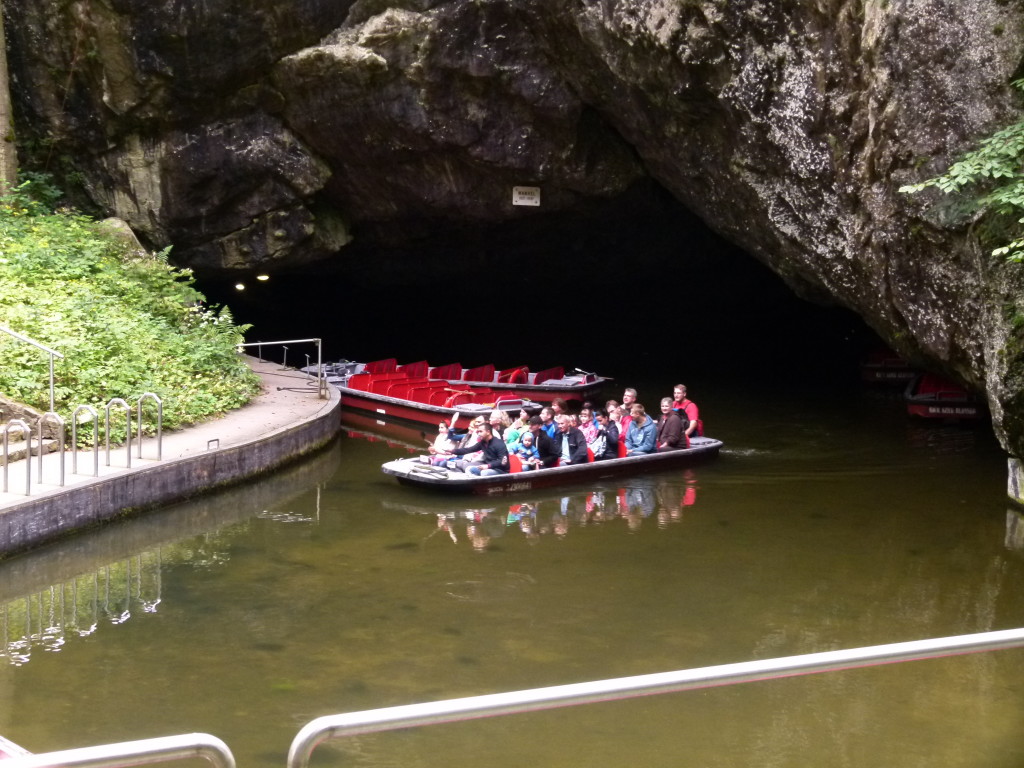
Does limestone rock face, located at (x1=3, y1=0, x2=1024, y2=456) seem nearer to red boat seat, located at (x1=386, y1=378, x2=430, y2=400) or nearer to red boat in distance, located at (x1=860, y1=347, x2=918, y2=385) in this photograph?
red boat seat, located at (x1=386, y1=378, x2=430, y2=400)

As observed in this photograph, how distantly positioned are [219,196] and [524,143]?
21.5ft

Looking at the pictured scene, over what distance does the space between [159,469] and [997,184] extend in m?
10.3

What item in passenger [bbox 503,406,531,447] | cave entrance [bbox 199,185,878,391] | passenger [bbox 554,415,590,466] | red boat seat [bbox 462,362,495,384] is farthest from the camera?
cave entrance [bbox 199,185,878,391]

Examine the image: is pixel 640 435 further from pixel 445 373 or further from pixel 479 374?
pixel 445 373

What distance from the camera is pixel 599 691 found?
114 inches

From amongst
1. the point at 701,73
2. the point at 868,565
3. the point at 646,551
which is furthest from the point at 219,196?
the point at 868,565

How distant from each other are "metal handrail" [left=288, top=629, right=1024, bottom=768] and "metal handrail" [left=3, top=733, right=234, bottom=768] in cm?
19

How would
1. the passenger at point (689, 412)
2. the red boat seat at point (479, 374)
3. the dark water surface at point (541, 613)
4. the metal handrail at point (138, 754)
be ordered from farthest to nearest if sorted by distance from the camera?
the red boat seat at point (479, 374), the passenger at point (689, 412), the dark water surface at point (541, 613), the metal handrail at point (138, 754)

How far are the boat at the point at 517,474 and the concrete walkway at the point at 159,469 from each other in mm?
1980

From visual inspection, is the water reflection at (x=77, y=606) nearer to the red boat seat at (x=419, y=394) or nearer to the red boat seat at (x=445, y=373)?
the red boat seat at (x=419, y=394)

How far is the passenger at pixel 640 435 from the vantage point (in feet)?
53.5

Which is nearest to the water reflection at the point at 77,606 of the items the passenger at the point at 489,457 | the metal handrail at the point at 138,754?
the passenger at the point at 489,457

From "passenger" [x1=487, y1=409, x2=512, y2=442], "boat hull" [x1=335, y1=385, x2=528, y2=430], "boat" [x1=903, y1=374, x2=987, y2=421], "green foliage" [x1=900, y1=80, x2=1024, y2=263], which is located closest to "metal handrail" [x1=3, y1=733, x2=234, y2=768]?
"green foliage" [x1=900, y1=80, x2=1024, y2=263]

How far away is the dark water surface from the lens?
23.7ft
